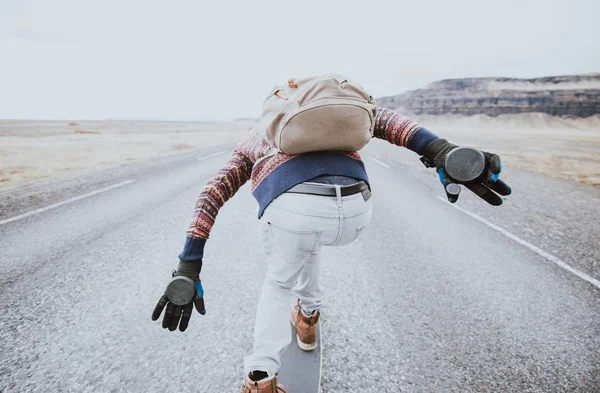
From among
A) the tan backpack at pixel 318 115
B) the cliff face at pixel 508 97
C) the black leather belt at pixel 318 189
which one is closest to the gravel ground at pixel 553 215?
the black leather belt at pixel 318 189

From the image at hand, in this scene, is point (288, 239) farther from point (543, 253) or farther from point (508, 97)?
point (508, 97)

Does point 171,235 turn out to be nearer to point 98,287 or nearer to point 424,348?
point 98,287

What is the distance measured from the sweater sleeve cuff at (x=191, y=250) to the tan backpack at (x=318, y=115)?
1.80 ft

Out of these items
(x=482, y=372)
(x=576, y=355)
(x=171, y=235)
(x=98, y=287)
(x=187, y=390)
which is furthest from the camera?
(x=171, y=235)

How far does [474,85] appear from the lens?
4432 inches

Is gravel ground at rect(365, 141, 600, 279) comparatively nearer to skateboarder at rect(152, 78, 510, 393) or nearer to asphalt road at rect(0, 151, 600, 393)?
asphalt road at rect(0, 151, 600, 393)

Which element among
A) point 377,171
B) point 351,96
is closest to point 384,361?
point 351,96

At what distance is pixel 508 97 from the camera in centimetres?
9850

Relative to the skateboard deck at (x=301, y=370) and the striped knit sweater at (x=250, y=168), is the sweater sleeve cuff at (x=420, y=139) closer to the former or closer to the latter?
the striped knit sweater at (x=250, y=168)

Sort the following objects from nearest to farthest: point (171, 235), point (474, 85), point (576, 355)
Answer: point (576, 355), point (171, 235), point (474, 85)

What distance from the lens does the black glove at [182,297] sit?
46.3 inches

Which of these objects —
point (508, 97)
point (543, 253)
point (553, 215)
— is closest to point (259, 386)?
point (543, 253)

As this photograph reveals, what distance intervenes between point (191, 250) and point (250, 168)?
1.54 feet

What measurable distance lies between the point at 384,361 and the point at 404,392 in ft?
0.73
